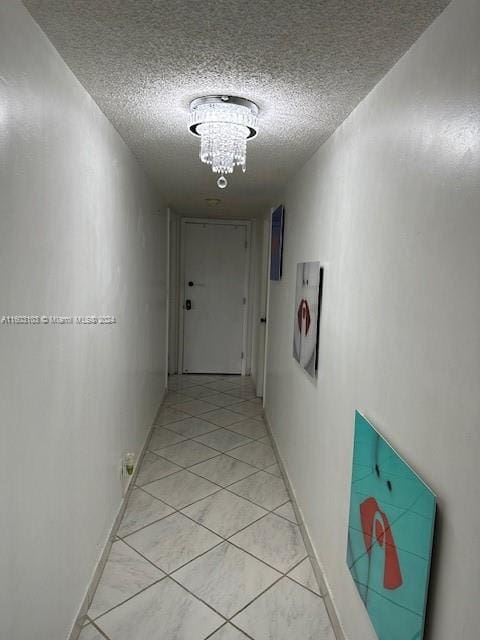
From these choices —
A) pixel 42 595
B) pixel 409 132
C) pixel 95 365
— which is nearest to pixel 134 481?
pixel 95 365

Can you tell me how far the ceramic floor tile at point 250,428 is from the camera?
14.3ft

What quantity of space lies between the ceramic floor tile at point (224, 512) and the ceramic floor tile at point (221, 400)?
82.7 inches

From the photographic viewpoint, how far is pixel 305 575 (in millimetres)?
2334

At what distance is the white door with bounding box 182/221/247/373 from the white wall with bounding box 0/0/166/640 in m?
3.64

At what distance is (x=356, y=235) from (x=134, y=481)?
7.98 feet

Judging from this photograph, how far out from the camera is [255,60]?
1479mm

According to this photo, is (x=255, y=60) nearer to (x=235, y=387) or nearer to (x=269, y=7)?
(x=269, y=7)

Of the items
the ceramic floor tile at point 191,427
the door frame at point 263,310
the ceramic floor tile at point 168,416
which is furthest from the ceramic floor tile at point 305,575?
the door frame at point 263,310

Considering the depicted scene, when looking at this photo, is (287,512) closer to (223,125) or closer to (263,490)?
(263,490)

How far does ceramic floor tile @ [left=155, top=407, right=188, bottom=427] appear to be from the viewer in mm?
4570

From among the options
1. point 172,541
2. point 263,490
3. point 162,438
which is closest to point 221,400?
point 162,438

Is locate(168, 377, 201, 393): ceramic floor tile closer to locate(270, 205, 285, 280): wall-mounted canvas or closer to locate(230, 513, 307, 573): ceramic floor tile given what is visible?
locate(270, 205, 285, 280): wall-mounted canvas

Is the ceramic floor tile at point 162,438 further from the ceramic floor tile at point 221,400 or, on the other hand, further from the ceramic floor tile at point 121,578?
the ceramic floor tile at point 121,578

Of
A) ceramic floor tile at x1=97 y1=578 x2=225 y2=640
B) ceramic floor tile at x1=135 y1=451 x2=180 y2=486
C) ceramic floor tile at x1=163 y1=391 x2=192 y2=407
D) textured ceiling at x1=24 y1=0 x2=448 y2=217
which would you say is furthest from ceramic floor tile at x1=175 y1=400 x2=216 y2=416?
textured ceiling at x1=24 y1=0 x2=448 y2=217
